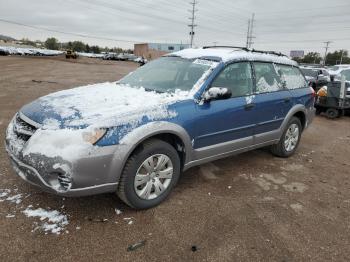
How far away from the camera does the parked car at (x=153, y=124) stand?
3164mm

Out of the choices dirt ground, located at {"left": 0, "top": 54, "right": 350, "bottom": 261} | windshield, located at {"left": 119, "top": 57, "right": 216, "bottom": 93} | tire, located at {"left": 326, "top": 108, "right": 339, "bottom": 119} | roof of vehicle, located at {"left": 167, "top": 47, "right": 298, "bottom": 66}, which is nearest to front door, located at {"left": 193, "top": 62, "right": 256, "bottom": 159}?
roof of vehicle, located at {"left": 167, "top": 47, "right": 298, "bottom": 66}

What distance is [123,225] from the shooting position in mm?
3428

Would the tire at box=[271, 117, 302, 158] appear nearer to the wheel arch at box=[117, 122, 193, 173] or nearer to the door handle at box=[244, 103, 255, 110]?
the door handle at box=[244, 103, 255, 110]

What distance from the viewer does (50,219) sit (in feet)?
11.2

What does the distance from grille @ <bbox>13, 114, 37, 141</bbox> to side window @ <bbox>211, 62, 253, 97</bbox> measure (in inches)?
83.8

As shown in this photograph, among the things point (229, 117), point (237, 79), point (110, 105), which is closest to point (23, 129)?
point (110, 105)

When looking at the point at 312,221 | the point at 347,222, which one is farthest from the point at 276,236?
the point at 347,222

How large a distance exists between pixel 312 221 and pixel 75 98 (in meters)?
2.96

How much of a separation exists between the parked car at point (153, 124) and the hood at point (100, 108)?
1cm

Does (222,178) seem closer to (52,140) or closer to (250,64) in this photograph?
(250,64)

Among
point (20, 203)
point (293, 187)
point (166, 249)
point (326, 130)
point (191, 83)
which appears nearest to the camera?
point (166, 249)

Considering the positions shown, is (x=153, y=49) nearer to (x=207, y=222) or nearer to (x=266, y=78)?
(x=266, y=78)

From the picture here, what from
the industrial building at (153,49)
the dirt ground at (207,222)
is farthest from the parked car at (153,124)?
the industrial building at (153,49)

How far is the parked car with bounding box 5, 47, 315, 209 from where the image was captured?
3.16 m
